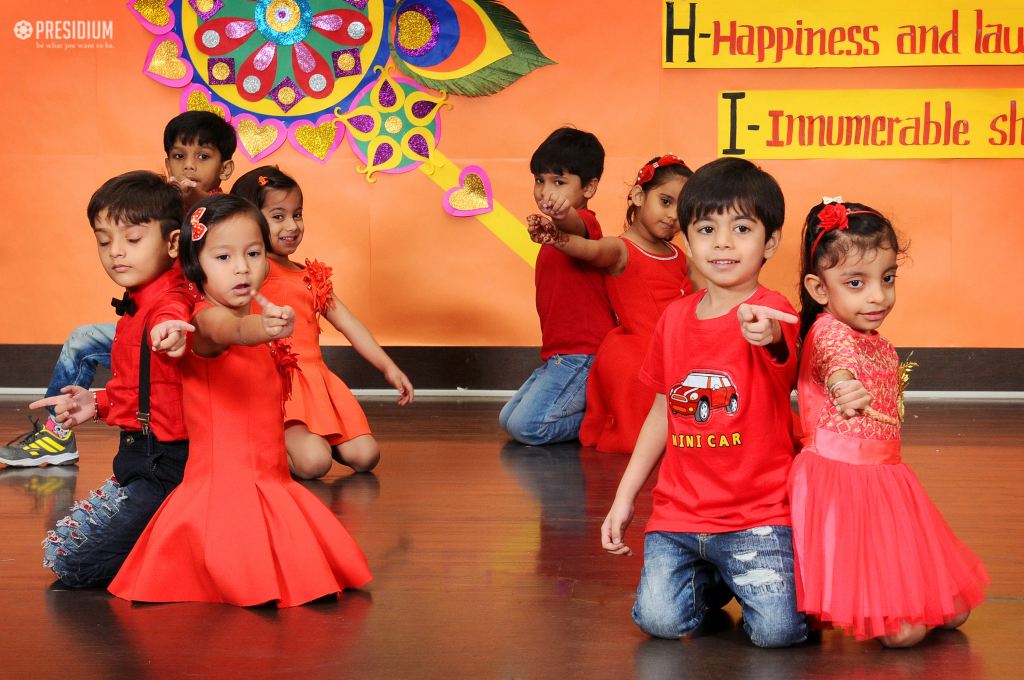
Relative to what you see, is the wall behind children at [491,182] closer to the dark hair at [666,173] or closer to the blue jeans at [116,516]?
the dark hair at [666,173]

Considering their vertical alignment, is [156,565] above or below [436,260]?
below

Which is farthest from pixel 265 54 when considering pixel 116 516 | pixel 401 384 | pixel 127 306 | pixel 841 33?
pixel 116 516

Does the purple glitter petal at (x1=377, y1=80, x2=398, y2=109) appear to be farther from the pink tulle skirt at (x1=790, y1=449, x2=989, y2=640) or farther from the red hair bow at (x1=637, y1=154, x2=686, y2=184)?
the pink tulle skirt at (x1=790, y1=449, x2=989, y2=640)

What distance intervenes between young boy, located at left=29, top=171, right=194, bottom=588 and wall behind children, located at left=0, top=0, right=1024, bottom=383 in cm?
253

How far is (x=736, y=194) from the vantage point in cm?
159

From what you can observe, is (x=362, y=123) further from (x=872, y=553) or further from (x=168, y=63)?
(x=872, y=553)

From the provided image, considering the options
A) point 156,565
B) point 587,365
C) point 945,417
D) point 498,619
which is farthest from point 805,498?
point 945,417

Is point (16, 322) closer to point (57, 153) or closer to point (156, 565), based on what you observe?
point (57, 153)

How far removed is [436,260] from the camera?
4.58 meters

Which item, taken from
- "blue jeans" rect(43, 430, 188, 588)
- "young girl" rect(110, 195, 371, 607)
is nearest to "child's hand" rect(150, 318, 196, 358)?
"young girl" rect(110, 195, 371, 607)

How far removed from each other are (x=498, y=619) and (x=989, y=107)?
3.75m

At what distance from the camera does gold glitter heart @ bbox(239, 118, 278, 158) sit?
14.8ft

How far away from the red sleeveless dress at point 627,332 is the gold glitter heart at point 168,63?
94.5 inches

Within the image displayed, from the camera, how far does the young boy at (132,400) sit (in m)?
1.88
